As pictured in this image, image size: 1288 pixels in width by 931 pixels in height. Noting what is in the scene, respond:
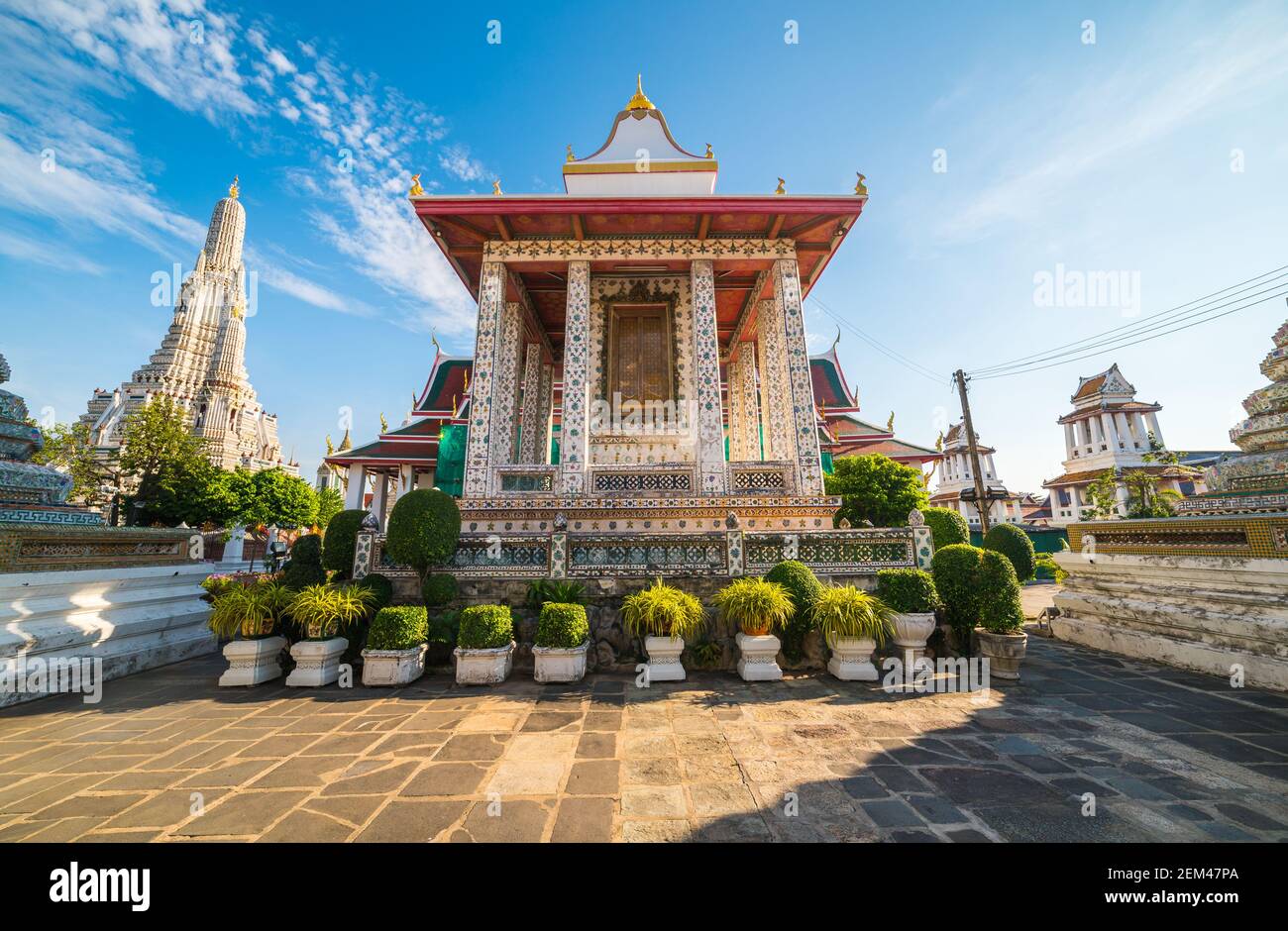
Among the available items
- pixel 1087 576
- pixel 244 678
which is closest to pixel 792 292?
pixel 1087 576

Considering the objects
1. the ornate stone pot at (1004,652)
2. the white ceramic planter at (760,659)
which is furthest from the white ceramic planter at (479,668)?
the ornate stone pot at (1004,652)

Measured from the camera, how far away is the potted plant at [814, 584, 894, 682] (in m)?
5.48

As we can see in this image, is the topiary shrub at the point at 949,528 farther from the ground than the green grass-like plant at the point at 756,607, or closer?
farther from the ground

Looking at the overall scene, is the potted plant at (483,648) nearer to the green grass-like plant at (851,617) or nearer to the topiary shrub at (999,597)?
the green grass-like plant at (851,617)

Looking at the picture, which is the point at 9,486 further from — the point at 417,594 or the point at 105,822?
the point at 105,822

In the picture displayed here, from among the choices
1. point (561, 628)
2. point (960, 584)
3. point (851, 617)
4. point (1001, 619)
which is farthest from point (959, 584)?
point (561, 628)

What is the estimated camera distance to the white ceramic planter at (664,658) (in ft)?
18.0

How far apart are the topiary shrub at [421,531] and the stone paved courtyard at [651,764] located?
1.79m

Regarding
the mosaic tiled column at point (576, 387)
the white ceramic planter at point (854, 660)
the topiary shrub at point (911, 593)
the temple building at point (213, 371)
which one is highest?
the temple building at point (213, 371)

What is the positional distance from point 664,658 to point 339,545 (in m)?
5.08

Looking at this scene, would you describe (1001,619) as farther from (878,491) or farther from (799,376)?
(799,376)

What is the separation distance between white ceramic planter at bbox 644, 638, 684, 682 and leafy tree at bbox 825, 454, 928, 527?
6208 mm

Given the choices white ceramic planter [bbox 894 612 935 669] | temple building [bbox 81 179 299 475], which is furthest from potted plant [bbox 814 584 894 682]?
temple building [bbox 81 179 299 475]
